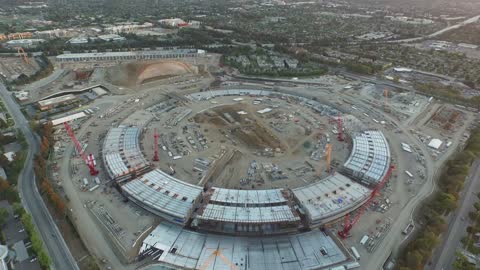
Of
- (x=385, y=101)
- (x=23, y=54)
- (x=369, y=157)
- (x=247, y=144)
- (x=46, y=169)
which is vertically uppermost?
(x=385, y=101)

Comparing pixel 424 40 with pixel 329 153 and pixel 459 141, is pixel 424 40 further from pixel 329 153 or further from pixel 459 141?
pixel 329 153

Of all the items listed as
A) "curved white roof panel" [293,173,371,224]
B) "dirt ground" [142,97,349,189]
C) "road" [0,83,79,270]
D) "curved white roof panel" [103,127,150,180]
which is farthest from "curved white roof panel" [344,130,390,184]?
"road" [0,83,79,270]

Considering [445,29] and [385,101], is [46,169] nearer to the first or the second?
[385,101]

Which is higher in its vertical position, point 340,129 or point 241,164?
point 340,129


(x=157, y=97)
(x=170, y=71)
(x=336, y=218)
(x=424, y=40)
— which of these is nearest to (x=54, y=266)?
(x=336, y=218)

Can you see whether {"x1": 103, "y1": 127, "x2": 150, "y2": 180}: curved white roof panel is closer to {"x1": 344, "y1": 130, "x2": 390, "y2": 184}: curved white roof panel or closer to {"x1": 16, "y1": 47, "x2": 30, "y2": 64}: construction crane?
{"x1": 344, "y1": 130, "x2": 390, "y2": 184}: curved white roof panel

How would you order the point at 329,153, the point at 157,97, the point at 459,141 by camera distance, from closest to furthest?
the point at 329,153
the point at 459,141
the point at 157,97

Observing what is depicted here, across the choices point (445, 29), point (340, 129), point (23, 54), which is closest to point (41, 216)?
point (340, 129)
